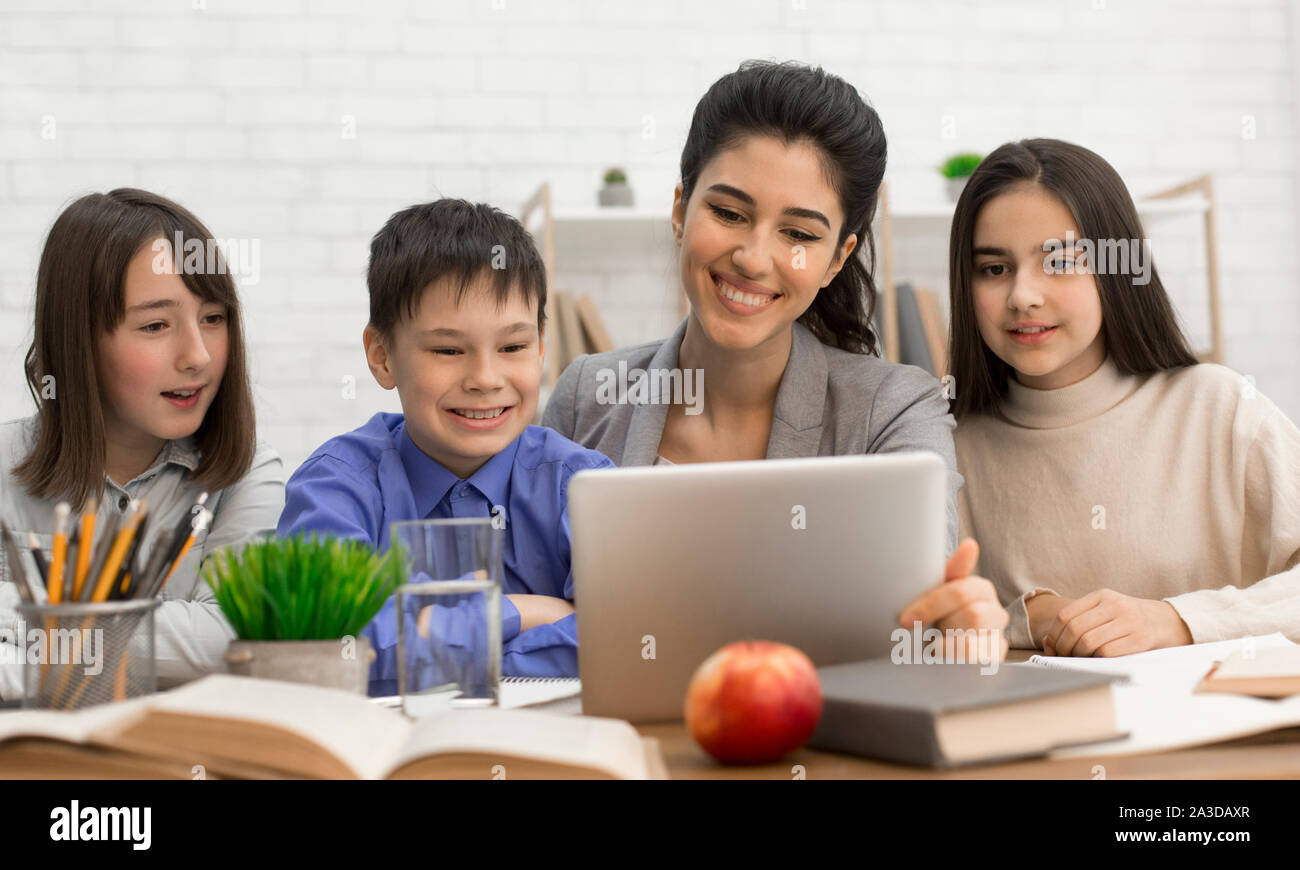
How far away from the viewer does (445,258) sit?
1531mm

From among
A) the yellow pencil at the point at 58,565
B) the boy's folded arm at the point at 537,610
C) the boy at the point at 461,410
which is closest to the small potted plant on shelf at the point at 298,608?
the yellow pencil at the point at 58,565

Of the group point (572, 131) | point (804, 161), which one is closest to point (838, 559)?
point (804, 161)

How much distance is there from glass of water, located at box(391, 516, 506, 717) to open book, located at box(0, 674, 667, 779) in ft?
0.61

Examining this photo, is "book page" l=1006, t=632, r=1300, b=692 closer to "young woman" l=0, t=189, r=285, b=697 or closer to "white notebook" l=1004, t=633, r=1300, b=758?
"white notebook" l=1004, t=633, r=1300, b=758

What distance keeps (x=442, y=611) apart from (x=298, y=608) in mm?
111

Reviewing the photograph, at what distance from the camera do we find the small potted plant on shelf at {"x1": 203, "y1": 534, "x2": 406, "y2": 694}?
91 centimetres

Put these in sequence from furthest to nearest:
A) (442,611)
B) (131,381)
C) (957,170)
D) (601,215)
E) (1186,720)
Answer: (957,170), (601,215), (131,381), (442,611), (1186,720)

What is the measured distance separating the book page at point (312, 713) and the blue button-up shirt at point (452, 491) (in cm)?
58

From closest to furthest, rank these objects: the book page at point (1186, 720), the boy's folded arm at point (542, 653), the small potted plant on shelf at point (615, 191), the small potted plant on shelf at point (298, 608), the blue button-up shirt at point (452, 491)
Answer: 1. the book page at point (1186, 720)
2. the small potted plant on shelf at point (298, 608)
3. the boy's folded arm at point (542, 653)
4. the blue button-up shirt at point (452, 491)
5. the small potted plant on shelf at point (615, 191)

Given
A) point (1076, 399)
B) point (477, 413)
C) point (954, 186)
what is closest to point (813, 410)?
point (1076, 399)

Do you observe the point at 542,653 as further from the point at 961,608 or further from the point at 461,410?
the point at 961,608

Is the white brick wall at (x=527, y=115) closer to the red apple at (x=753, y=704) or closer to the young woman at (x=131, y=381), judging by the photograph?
the young woman at (x=131, y=381)

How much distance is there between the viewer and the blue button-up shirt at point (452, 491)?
1.44 m
